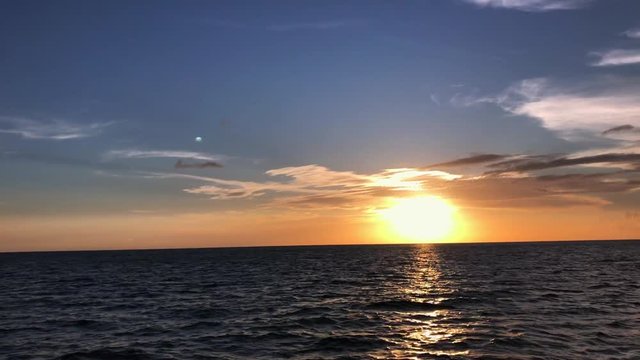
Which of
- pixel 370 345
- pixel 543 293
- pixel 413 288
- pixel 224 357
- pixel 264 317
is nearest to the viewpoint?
pixel 224 357

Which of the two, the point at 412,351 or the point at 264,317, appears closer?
the point at 412,351

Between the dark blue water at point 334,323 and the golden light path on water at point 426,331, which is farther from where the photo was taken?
the dark blue water at point 334,323

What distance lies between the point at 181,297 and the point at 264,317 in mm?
18730

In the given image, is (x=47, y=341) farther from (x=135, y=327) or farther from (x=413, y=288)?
(x=413, y=288)

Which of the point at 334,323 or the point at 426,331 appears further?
the point at 334,323

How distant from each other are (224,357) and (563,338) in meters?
19.3

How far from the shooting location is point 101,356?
27.8 m

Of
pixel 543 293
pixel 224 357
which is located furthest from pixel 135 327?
pixel 543 293

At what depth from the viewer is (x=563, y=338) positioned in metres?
29.7

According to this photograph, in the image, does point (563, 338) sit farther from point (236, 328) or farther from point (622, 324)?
point (236, 328)

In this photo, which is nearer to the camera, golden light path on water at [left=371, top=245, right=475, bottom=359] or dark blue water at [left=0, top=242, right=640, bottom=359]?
golden light path on water at [left=371, top=245, right=475, bottom=359]

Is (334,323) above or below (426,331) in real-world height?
above

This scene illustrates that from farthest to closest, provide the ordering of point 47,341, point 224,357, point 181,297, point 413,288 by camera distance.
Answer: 1. point 413,288
2. point 181,297
3. point 47,341
4. point 224,357

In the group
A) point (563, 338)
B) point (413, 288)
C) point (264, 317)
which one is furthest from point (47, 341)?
point (413, 288)
